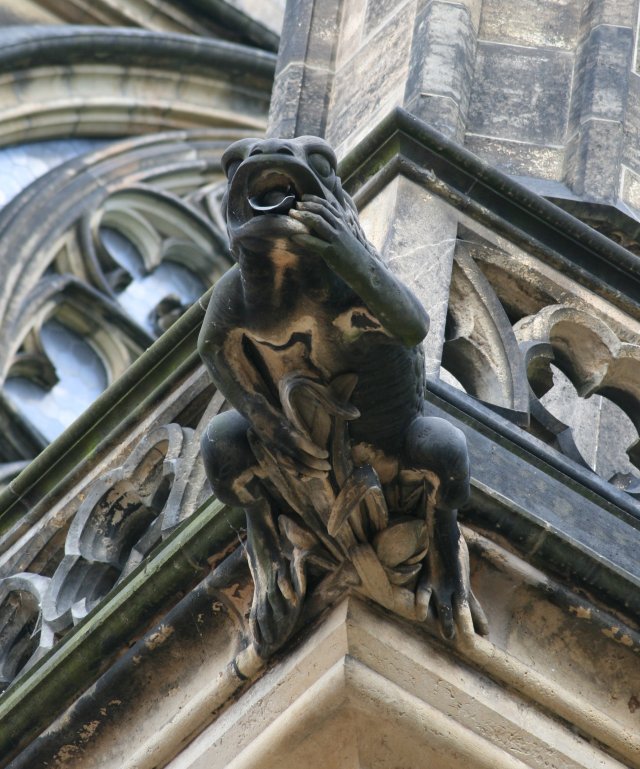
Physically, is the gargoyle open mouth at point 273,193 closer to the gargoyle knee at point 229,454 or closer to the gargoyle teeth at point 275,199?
the gargoyle teeth at point 275,199

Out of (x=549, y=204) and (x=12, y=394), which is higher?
(x=12, y=394)

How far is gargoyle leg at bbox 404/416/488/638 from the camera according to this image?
5.11m

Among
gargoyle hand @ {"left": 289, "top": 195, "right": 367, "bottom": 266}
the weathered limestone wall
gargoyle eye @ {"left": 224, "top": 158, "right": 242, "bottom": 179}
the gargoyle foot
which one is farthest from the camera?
the weathered limestone wall

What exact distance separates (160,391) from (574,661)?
1570 millimetres

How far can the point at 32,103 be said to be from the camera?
49.0ft

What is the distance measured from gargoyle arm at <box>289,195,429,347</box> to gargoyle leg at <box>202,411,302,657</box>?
38 centimetres

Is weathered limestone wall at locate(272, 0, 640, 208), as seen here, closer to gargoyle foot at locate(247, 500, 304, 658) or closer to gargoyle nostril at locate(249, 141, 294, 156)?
gargoyle foot at locate(247, 500, 304, 658)

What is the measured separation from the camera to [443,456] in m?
5.11

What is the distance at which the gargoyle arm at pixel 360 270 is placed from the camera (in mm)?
4805

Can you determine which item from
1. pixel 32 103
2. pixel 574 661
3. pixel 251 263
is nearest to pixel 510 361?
pixel 574 661

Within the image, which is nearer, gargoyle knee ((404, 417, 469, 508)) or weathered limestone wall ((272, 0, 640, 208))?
gargoyle knee ((404, 417, 469, 508))

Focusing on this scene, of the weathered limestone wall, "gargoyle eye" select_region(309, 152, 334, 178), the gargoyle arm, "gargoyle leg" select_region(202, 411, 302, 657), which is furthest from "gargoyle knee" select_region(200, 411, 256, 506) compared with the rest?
the weathered limestone wall

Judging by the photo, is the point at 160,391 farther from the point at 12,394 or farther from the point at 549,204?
the point at 12,394

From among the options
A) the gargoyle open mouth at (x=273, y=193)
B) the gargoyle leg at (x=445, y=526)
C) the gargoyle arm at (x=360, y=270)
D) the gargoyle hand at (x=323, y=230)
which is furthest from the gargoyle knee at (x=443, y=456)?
the gargoyle open mouth at (x=273, y=193)
